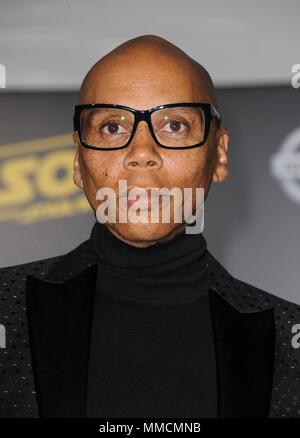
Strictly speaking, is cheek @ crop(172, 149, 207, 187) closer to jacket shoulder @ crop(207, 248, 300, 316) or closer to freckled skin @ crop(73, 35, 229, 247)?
freckled skin @ crop(73, 35, 229, 247)

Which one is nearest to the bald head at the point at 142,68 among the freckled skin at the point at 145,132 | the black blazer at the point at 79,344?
the freckled skin at the point at 145,132

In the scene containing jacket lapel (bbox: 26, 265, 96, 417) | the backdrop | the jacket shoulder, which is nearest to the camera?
jacket lapel (bbox: 26, 265, 96, 417)

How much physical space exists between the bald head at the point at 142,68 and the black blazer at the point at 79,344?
23cm

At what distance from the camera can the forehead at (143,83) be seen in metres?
0.93

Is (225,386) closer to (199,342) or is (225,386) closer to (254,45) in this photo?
(199,342)

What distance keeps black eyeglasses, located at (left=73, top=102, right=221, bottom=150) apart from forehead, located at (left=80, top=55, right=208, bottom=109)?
11 mm

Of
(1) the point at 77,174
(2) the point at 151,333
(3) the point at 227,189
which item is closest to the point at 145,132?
(1) the point at 77,174

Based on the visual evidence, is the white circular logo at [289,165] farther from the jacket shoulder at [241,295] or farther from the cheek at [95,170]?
the cheek at [95,170]

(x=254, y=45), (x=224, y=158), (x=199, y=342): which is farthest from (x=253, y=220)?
(x=199, y=342)

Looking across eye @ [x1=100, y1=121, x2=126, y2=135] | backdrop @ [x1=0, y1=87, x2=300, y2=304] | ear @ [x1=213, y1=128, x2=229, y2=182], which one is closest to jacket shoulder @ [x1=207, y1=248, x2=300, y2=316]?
ear @ [x1=213, y1=128, x2=229, y2=182]

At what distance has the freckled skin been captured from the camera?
0.92 metres

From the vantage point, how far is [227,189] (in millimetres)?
1529

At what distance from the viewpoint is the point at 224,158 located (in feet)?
3.43

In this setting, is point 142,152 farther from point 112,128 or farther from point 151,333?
point 151,333
